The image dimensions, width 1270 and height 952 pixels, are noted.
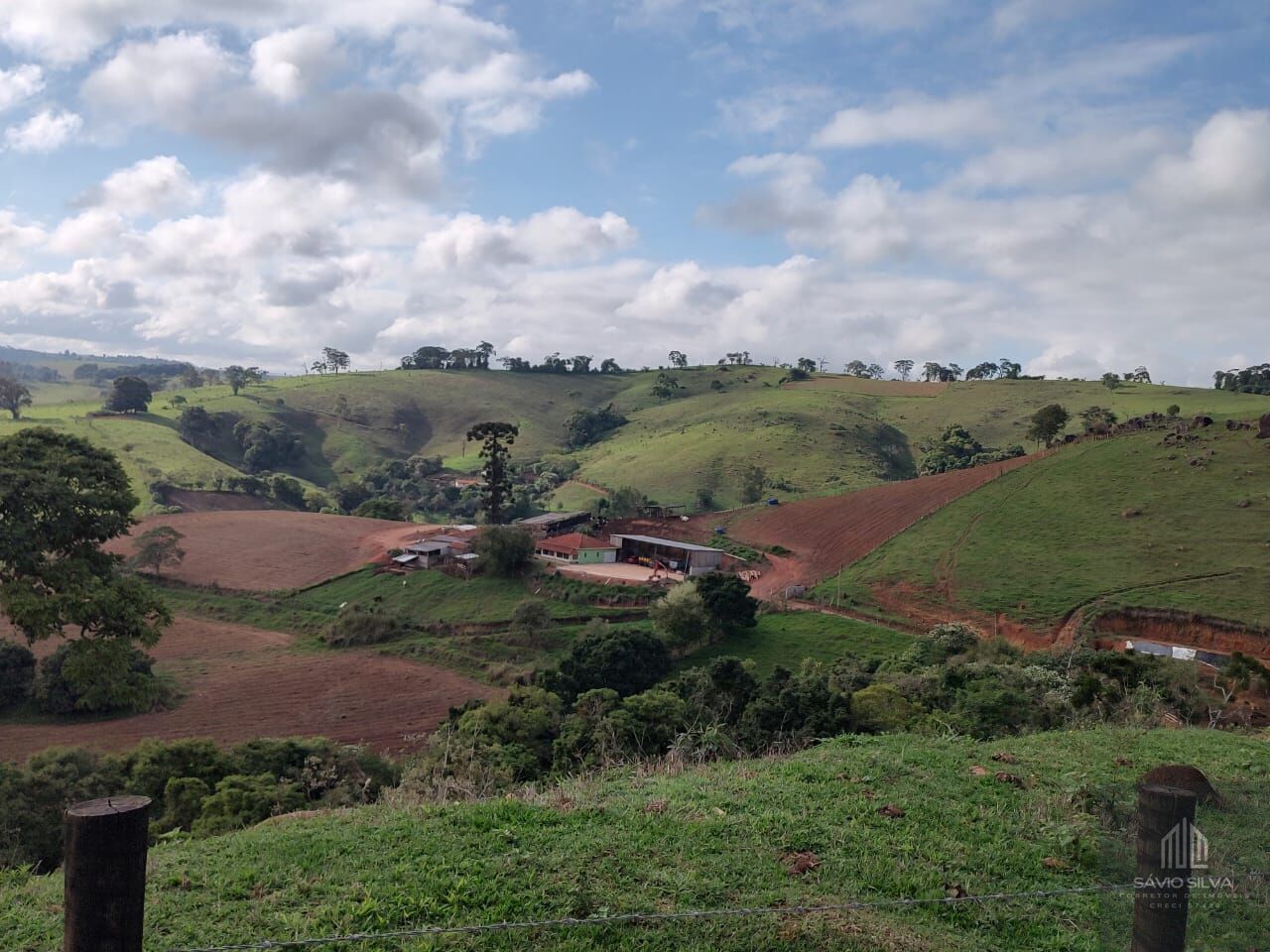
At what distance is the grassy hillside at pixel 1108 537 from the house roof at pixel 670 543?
947 cm

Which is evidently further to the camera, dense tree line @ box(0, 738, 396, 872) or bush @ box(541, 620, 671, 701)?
bush @ box(541, 620, 671, 701)

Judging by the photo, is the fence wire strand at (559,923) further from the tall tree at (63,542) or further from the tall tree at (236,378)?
the tall tree at (236,378)

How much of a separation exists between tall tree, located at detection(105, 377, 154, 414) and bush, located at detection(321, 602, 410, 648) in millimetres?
79551

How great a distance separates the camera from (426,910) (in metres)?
6.08

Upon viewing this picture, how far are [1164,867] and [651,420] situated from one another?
115 m

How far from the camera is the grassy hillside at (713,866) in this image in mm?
5797

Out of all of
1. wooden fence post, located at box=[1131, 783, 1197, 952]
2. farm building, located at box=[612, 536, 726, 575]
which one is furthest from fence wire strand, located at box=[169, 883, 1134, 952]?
farm building, located at box=[612, 536, 726, 575]

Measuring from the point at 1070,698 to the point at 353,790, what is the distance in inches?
582

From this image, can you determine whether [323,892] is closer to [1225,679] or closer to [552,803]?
[552,803]

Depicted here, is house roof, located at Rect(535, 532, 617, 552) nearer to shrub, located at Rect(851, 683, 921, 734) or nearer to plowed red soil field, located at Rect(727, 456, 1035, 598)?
plowed red soil field, located at Rect(727, 456, 1035, 598)

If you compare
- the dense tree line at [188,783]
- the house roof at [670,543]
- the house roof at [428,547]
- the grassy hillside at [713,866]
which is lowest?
the dense tree line at [188,783]

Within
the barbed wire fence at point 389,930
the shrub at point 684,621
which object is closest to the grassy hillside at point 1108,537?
the shrub at point 684,621

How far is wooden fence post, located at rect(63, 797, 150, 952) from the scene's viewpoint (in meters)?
3.77

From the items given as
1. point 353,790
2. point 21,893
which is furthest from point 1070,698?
point 21,893
